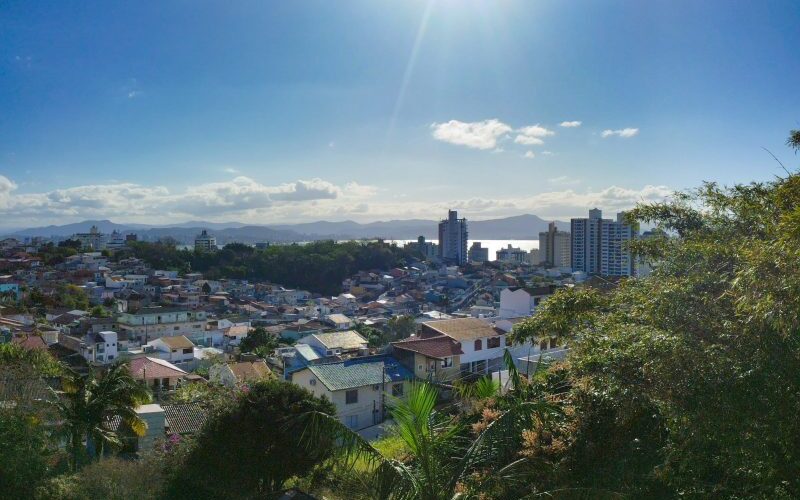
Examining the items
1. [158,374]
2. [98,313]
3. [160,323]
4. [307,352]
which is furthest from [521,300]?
[98,313]

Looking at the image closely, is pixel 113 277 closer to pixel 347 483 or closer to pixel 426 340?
pixel 426 340

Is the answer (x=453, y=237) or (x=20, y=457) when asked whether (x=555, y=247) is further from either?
(x=20, y=457)

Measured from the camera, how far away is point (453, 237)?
108 metres

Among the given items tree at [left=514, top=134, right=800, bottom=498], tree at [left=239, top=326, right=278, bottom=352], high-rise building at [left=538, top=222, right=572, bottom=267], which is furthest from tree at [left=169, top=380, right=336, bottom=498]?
high-rise building at [left=538, top=222, right=572, bottom=267]

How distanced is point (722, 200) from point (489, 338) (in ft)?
48.9

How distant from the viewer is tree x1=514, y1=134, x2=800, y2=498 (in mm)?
3311

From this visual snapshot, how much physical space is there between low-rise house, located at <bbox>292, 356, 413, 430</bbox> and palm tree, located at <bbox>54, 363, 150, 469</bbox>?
247 inches

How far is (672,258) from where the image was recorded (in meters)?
5.84

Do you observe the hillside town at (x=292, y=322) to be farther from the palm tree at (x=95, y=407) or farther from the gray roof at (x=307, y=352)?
the palm tree at (x=95, y=407)

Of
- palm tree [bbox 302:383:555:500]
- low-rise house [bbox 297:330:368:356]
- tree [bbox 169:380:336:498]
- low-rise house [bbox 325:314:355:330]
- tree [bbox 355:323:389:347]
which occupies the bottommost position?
low-rise house [bbox 325:314:355:330]

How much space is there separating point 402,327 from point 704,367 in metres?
33.0

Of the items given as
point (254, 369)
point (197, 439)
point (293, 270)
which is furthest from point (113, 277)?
point (197, 439)

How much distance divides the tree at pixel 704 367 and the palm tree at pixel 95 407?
24.1 feet

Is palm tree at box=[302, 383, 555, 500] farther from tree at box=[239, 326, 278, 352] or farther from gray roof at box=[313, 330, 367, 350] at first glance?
tree at box=[239, 326, 278, 352]
